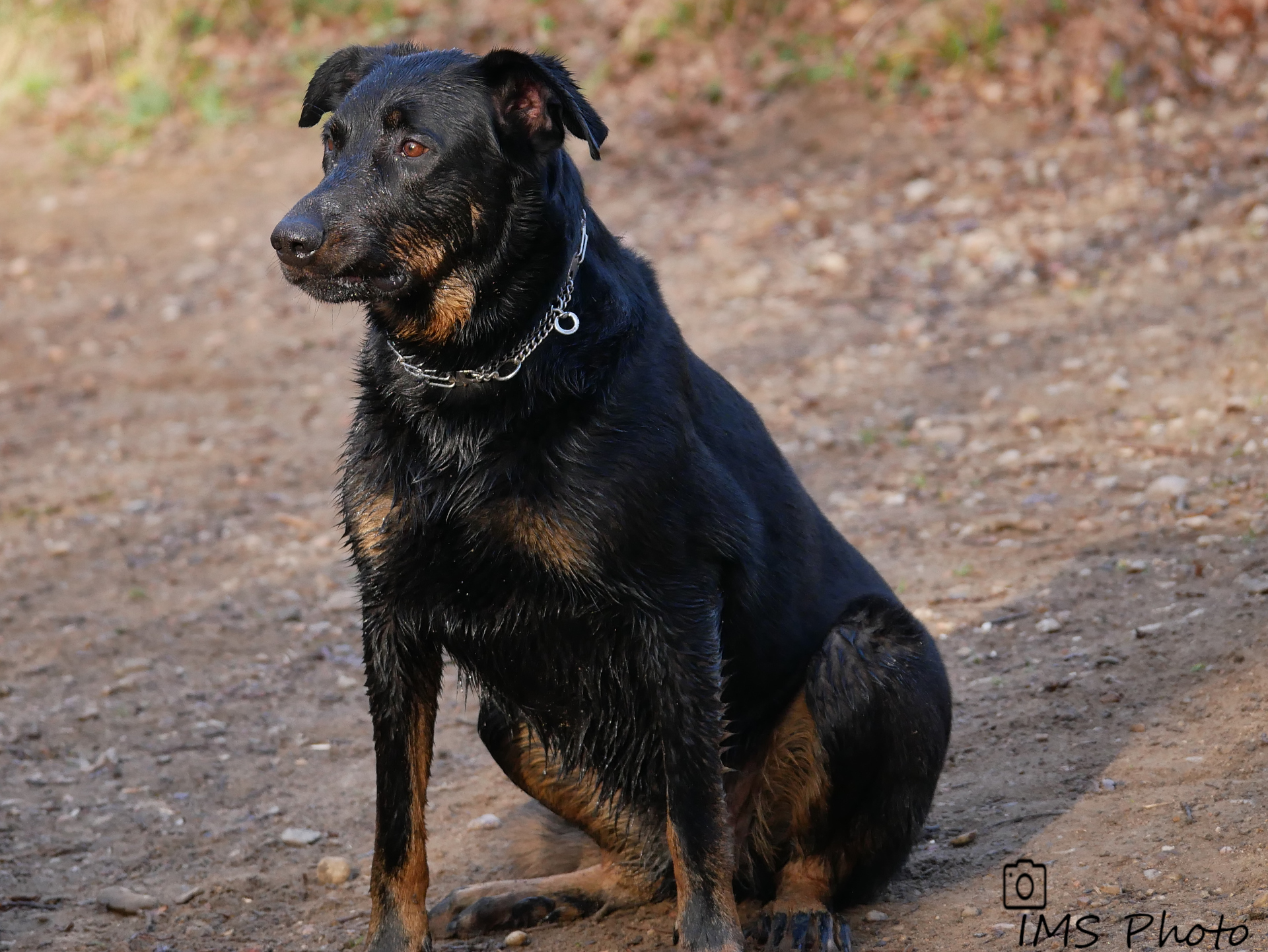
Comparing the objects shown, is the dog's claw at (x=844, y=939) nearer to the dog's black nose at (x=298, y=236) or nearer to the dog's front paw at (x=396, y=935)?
the dog's front paw at (x=396, y=935)

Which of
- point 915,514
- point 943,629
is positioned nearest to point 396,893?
point 943,629

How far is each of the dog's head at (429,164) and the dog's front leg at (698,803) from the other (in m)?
1.14

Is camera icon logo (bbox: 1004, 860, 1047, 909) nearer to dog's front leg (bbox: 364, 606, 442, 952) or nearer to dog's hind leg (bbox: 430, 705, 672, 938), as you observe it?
dog's hind leg (bbox: 430, 705, 672, 938)

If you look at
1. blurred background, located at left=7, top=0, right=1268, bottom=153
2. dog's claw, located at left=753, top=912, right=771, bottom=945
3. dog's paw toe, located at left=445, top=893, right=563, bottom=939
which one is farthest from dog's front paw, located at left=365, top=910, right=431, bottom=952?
blurred background, located at left=7, top=0, right=1268, bottom=153

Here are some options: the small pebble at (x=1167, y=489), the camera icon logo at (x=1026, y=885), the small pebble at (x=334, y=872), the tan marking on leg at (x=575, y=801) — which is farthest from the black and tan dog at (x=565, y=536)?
the small pebble at (x=1167, y=489)

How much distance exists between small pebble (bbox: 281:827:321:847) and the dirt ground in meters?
0.05

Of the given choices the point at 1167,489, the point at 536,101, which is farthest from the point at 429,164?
the point at 1167,489

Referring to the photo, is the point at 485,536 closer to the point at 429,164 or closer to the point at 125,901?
the point at 429,164

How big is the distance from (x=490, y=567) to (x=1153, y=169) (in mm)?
6774

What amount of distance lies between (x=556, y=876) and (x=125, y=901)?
1278mm

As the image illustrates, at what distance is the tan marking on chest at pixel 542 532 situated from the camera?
3262 mm

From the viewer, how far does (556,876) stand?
13.1 feet

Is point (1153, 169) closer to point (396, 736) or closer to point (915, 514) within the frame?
point (915, 514)

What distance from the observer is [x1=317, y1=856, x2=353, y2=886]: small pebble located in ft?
13.6
